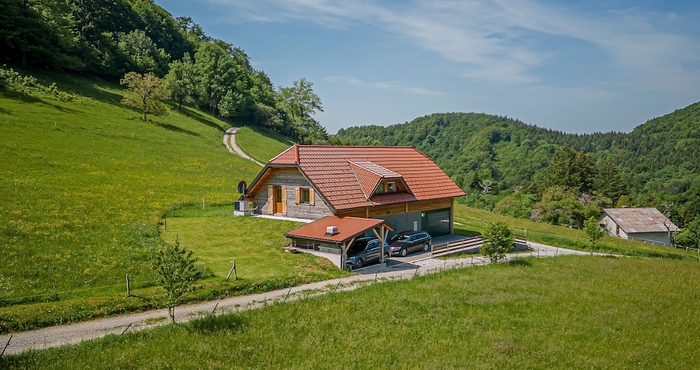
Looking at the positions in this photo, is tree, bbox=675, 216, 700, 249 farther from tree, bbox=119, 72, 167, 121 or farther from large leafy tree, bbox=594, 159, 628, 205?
tree, bbox=119, 72, 167, 121

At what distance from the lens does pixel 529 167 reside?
570 ft

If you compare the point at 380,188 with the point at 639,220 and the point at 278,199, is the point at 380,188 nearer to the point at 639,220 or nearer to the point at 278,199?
the point at 278,199

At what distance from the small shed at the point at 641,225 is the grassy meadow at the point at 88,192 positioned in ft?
177

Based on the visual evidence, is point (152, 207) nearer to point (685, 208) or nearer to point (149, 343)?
point (149, 343)

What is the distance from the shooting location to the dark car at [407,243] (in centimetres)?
3114

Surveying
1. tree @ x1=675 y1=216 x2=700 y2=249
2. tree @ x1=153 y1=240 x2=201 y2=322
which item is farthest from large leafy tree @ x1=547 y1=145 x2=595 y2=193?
tree @ x1=153 y1=240 x2=201 y2=322

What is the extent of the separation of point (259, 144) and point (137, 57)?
111 feet

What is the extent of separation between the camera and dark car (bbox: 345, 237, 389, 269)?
2672 centimetres

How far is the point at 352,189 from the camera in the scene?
32.1 m

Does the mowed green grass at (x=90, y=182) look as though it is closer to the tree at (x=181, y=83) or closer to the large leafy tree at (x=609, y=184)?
the tree at (x=181, y=83)

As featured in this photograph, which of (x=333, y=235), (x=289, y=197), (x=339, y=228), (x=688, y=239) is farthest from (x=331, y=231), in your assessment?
(x=688, y=239)

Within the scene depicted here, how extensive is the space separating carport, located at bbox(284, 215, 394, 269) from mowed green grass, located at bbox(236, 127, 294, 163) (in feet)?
122

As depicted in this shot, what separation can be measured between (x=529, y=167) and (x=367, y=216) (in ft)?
516

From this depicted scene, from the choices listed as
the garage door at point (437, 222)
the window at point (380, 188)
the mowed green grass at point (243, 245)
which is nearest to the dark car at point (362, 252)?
the mowed green grass at point (243, 245)
